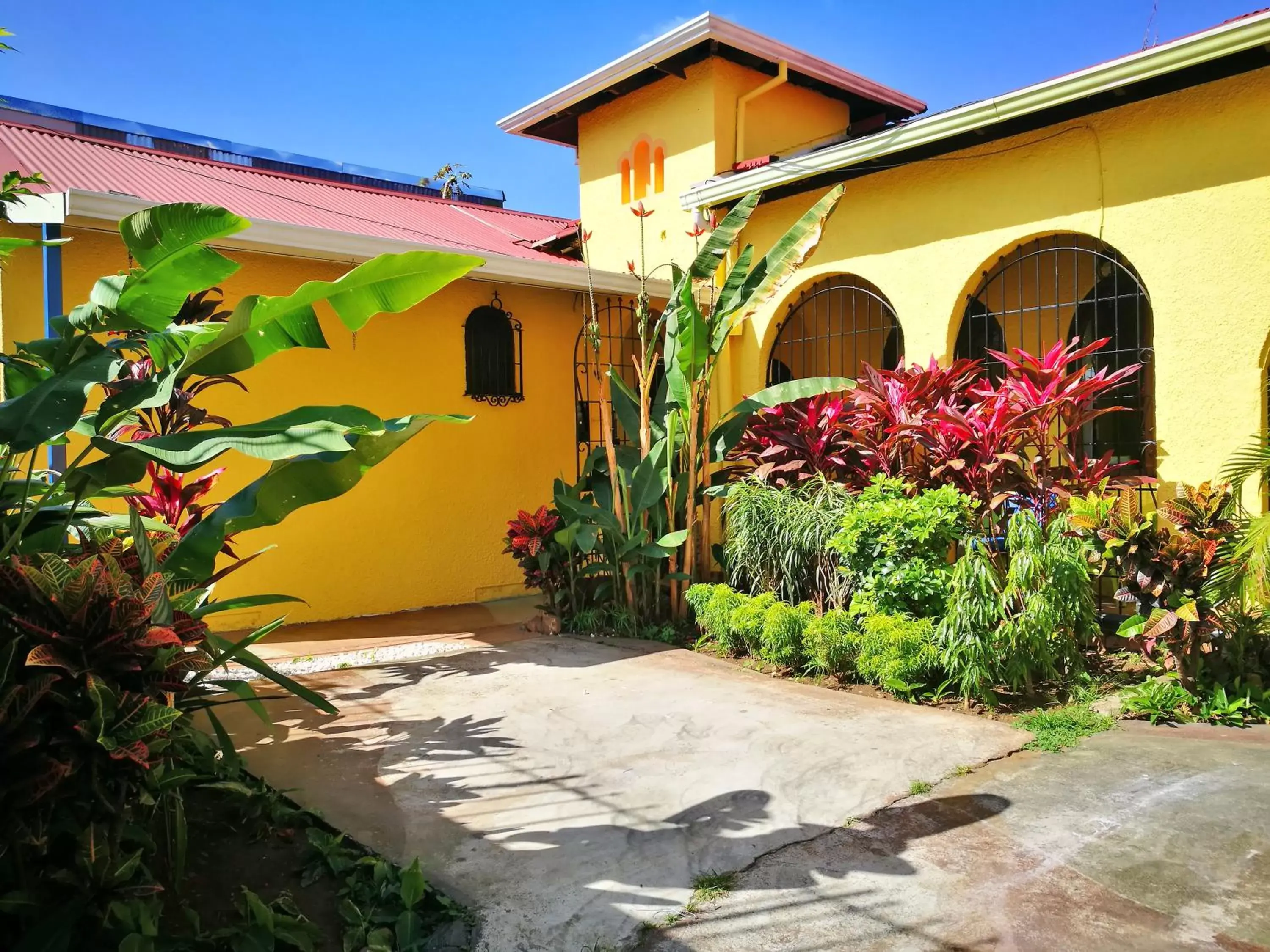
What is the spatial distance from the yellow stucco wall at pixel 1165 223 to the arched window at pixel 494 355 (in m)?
3.68

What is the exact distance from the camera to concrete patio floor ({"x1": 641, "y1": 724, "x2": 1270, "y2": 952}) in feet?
8.23

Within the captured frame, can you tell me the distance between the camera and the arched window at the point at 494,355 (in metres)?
8.38

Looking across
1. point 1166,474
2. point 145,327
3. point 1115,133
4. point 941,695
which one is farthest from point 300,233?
point 1166,474

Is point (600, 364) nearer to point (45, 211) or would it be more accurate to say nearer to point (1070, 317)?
point (45, 211)

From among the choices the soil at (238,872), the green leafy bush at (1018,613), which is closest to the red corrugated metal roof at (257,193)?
the soil at (238,872)

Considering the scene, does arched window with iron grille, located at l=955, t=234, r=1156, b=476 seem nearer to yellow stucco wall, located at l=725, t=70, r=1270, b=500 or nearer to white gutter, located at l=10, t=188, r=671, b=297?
yellow stucco wall, located at l=725, t=70, r=1270, b=500

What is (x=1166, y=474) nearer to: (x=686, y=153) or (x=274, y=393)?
(x=686, y=153)

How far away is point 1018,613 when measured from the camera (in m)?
4.68

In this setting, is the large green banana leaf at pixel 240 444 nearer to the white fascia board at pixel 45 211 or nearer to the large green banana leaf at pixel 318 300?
the large green banana leaf at pixel 318 300

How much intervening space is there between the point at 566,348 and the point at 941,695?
545cm

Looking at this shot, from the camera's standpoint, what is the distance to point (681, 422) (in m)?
6.69

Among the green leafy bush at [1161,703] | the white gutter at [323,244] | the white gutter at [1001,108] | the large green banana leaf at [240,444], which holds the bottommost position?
the green leafy bush at [1161,703]

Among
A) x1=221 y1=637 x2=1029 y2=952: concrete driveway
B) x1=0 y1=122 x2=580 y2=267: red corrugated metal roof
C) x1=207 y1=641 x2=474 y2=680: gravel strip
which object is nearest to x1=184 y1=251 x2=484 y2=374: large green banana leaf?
x1=221 y1=637 x2=1029 y2=952: concrete driveway

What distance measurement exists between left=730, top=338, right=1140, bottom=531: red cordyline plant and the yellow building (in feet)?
2.27
